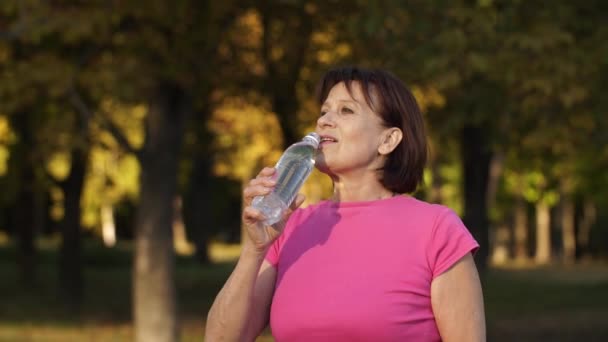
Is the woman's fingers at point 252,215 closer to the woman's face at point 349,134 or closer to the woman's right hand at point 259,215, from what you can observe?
the woman's right hand at point 259,215

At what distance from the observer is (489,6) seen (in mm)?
15070

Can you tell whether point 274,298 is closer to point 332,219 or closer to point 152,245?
point 332,219

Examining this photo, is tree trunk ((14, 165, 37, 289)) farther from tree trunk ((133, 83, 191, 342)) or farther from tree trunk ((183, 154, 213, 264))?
tree trunk ((133, 83, 191, 342))

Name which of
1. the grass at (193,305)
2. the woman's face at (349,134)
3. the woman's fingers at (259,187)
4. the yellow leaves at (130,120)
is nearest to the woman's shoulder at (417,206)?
the woman's face at (349,134)

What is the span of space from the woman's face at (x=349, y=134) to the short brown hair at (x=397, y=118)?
0.08ft

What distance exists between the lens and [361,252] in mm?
3783

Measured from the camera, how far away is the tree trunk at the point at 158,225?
1716 cm

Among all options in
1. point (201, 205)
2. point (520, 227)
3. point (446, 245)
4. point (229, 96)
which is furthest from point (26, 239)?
point (520, 227)

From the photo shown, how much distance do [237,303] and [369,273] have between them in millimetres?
402

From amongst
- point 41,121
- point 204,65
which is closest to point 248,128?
point 41,121

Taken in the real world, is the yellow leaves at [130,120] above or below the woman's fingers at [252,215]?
below

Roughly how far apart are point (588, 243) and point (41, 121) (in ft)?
135

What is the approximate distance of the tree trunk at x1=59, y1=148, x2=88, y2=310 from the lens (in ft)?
86.5

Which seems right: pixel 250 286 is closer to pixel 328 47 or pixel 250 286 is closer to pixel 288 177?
pixel 288 177
